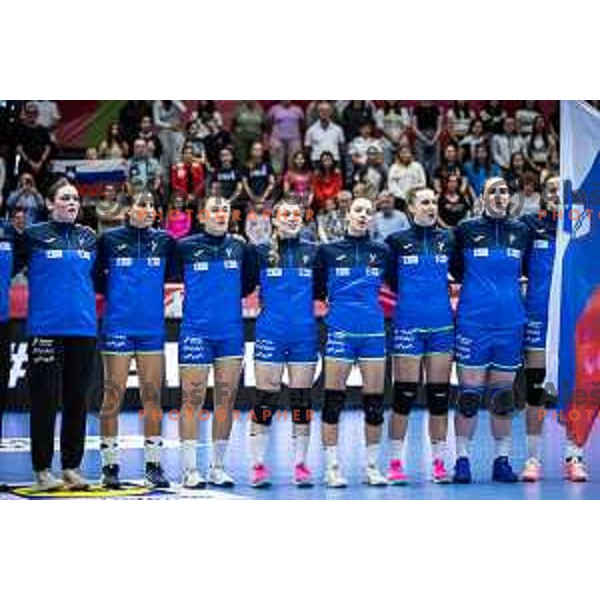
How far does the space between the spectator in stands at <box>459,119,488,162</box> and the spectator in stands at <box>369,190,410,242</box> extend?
2035 mm

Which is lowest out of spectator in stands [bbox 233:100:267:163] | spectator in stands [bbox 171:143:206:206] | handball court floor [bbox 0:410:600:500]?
handball court floor [bbox 0:410:600:500]

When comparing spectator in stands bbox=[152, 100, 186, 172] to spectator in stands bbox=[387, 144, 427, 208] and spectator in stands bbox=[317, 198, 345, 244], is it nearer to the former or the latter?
spectator in stands bbox=[317, 198, 345, 244]

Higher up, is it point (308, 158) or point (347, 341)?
point (308, 158)

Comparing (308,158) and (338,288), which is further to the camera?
(308,158)

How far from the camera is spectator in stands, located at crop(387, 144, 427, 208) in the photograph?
64.1ft

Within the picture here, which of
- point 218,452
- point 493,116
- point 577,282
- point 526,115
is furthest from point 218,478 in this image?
point 526,115

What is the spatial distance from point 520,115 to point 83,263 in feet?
38.8

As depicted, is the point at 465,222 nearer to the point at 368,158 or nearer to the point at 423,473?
the point at 423,473

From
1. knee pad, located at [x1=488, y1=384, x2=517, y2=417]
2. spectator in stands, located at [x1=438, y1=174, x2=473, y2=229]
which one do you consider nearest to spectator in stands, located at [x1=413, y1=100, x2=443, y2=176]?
spectator in stands, located at [x1=438, y1=174, x2=473, y2=229]

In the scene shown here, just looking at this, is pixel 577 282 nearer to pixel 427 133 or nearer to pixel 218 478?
pixel 218 478

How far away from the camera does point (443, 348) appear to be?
11.0 m

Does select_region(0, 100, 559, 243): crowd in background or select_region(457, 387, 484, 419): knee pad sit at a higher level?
select_region(0, 100, 559, 243): crowd in background

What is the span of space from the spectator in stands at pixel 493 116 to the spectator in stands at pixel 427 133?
2.21ft

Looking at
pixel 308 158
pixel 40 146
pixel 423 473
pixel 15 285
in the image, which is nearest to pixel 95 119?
pixel 40 146
